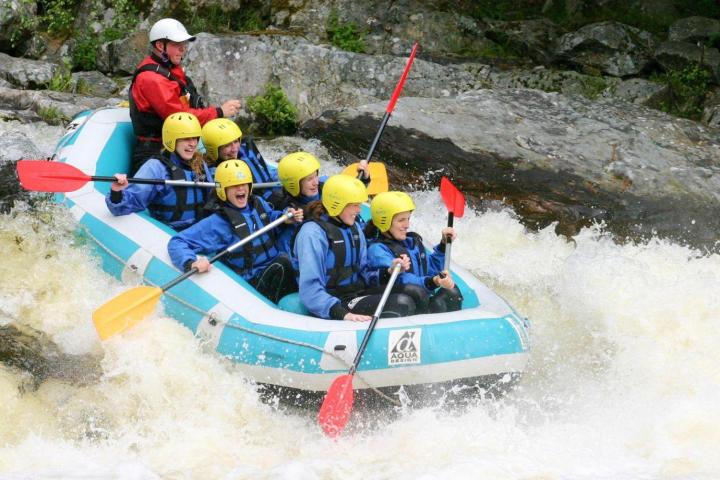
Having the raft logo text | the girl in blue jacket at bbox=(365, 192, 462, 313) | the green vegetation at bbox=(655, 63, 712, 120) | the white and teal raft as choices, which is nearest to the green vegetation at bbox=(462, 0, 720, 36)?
the green vegetation at bbox=(655, 63, 712, 120)

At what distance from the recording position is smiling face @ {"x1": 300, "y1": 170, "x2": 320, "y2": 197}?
5.67m

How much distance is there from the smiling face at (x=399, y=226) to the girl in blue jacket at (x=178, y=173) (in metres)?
1.34

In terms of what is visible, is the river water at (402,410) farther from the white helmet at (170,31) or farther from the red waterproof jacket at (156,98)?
the white helmet at (170,31)

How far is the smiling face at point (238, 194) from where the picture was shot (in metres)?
5.36

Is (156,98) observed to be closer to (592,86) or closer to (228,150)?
(228,150)

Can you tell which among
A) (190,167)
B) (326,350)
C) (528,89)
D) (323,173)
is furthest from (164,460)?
(528,89)

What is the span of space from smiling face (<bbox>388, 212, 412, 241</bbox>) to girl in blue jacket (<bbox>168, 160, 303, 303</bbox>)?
59 centimetres

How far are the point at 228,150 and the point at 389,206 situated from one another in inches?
53.6

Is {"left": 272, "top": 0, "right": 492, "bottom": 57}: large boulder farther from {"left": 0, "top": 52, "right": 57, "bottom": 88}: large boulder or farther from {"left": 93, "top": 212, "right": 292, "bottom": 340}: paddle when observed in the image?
{"left": 93, "top": 212, "right": 292, "bottom": 340}: paddle

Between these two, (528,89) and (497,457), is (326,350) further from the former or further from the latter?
(528,89)

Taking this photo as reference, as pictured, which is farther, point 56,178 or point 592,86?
point 592,86

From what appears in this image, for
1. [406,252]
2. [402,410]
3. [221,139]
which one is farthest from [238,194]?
[402,410]

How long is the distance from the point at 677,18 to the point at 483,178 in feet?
11.1

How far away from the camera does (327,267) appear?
16.7 feet
